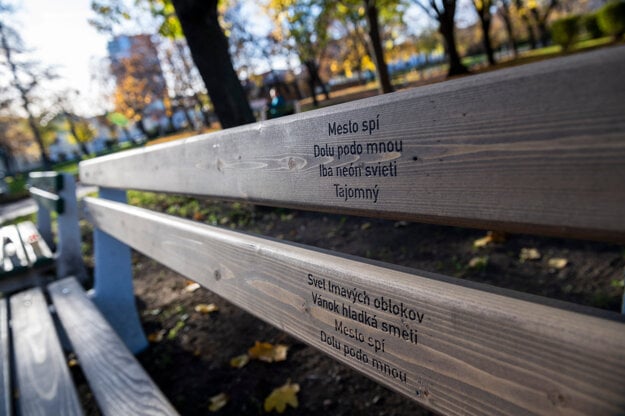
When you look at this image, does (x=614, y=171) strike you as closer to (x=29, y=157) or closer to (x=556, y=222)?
(x=556, y=222)

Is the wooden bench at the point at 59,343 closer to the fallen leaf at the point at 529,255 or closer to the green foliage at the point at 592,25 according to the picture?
the fallen leaf at the point at 529,255

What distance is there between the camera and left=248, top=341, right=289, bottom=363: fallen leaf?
7.23 ft

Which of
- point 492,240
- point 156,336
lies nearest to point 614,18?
point 492,240

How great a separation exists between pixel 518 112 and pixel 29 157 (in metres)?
Result: 80.4

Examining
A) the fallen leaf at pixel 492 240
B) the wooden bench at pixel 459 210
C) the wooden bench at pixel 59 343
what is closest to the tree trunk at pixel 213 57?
the wooden bench at pixel 59 343

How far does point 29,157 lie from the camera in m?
67.0

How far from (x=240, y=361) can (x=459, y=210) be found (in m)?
1.89

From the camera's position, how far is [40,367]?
1.59m

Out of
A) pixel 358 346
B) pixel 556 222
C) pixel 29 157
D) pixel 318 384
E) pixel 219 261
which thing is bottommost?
pixel 318 384

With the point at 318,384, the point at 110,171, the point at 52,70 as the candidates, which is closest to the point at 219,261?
the point at 318,384

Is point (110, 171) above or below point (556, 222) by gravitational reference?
above

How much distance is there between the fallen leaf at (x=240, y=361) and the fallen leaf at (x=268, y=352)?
3 cm

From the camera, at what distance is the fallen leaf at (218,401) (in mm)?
1948

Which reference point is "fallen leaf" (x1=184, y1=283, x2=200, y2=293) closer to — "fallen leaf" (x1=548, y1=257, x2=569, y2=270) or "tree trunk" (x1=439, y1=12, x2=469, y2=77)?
"fallen leaf" (x1=548, y1=257, x2=569, y2=270)
